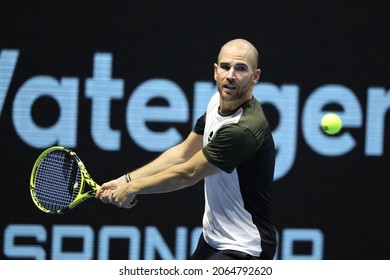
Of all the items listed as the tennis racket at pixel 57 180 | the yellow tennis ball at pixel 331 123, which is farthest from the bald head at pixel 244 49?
the yellow tennis ball at pixel 331 123

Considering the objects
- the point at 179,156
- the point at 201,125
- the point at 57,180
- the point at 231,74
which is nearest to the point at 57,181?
the point at 57,180

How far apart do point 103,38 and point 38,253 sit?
158 centimetres

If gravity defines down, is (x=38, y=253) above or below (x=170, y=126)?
below

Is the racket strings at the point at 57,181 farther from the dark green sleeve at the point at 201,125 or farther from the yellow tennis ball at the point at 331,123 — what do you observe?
the yellow tennis ball at the point at 331,123

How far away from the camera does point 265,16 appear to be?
278 inches

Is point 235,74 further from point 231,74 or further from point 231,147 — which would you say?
point 231,147

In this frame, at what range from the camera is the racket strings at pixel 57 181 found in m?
5.72

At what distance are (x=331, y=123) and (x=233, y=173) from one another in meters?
1.98

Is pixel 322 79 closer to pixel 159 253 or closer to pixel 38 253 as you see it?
pixel 159 253

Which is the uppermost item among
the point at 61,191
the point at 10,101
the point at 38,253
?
the point at 10,101

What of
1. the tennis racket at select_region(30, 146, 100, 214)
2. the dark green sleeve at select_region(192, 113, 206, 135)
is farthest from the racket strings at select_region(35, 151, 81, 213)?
the dark green sleeve at select_region(192, 113, 206, 135)

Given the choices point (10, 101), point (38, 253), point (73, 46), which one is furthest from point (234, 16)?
point (38, 253)

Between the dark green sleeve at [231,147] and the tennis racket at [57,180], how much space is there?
3.27 ft
